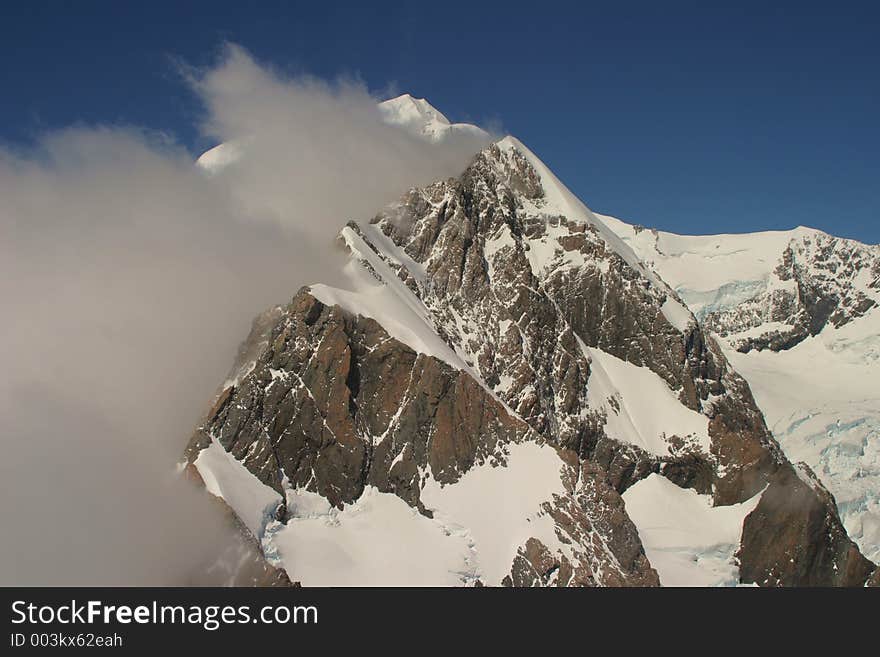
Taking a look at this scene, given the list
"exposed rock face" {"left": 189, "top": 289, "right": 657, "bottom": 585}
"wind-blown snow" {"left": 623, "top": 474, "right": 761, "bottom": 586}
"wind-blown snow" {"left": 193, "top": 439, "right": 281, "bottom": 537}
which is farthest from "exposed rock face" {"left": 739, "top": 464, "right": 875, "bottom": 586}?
"wind-blown snow" {"left": 193, "top": 439, "right": 281, "bottom": 537}

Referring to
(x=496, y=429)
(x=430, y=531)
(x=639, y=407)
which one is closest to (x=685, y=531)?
(x=639, y=407)

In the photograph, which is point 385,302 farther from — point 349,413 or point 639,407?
point 639,407

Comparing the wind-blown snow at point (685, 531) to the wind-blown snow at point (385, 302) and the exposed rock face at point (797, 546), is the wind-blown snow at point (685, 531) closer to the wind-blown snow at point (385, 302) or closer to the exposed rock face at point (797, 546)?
the exposed rock face at point (797, 546)

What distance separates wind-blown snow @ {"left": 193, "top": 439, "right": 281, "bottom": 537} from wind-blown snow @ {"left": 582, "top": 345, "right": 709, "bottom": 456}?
66634 millimetres

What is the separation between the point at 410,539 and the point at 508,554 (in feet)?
45.5

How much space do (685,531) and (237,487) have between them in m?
74.6

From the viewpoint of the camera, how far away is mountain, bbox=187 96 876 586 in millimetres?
103500

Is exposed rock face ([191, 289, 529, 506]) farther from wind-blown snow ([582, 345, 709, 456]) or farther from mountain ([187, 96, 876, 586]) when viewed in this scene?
wind-blown snow ([582, 345, 709, 456])

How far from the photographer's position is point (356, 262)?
131375 millimetres

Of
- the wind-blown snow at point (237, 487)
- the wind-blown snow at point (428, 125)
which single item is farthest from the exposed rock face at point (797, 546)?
the wind-blown snow at point (428, 125)

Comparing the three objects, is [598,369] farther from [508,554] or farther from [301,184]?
[301,184]

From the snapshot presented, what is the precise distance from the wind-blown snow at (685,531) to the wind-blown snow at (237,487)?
60.5 meters

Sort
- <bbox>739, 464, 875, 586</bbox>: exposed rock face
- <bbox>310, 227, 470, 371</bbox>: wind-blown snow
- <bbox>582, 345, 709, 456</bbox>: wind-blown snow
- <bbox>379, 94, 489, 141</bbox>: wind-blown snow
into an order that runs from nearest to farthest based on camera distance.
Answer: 1. <bbox>310, 227, 470, 371</bbox>: wind-blown snow
2. <bbox>739, 464, 875, 586</bbox>: exposed rock face
3. <bbox>582, 345, 709, 456</bbox>: wind-blown snow
4. <bbox>379, 94, 489, 141</bbox>: wind-blown snow

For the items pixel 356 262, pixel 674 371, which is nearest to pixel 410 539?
pixel 356 262
